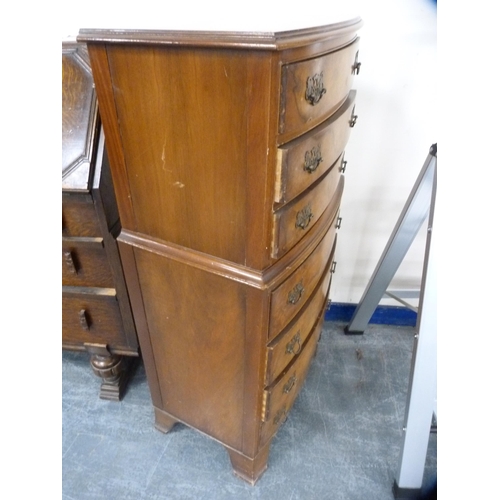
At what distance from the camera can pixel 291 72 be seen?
0.67 m

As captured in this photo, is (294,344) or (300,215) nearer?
(300,215)

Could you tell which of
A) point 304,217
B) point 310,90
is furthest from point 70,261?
point 310,90

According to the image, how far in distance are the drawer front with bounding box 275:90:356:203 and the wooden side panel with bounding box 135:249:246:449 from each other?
245 millimetres

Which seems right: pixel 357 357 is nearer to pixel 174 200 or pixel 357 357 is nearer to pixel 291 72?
pixel 174 200

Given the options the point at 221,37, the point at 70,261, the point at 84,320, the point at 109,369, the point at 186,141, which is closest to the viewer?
the point at 221,37

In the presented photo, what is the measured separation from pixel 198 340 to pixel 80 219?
0.44 metres

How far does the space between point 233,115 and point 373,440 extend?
117 centimetres

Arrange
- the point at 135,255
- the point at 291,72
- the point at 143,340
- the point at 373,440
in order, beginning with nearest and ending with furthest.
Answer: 1. the point at 291,72
2. the point at 135,255
3. the point at 143,340
4. the point at 373,440

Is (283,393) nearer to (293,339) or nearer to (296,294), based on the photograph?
(293,339)

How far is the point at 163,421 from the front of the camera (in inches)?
53.7

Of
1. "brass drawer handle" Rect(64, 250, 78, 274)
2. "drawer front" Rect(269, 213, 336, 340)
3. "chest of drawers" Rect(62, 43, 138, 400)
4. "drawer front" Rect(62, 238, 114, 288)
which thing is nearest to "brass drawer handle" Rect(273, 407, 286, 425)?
"drawer front" Rect(269, 213, 336, 340)

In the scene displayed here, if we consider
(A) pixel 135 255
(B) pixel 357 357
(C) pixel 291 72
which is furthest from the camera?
(B) pixel 357 357

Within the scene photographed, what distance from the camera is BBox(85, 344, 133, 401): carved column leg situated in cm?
136

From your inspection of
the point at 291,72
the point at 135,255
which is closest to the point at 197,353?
the point at 135,255
